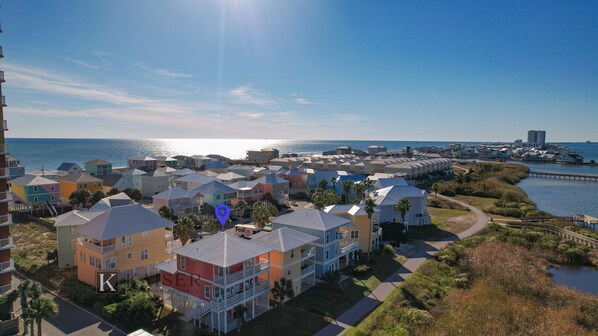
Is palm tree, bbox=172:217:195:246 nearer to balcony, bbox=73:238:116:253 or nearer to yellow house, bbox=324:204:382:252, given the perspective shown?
balcony, bbox=73:238:116:253

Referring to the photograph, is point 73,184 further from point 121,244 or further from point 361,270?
point 361,270

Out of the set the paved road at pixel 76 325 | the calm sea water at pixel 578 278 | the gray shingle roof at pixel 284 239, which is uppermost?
the gray shingle roof at pixel 284 239

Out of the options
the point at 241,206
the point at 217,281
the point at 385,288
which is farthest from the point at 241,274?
the point at 241,206

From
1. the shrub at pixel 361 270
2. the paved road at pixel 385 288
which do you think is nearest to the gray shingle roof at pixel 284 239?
the shrub at pixel 361 270

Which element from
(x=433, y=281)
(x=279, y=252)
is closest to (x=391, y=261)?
(x=433, y=281)

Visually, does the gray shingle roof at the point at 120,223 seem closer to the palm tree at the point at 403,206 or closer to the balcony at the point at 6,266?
the balcony at the point at 6,266

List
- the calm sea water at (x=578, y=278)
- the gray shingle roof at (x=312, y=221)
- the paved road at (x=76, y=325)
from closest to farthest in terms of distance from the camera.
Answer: the paved road at (x=76, y=325), the gray shingle roof at (x=312, y=221), the calm sea water at (x=578, y=278)
